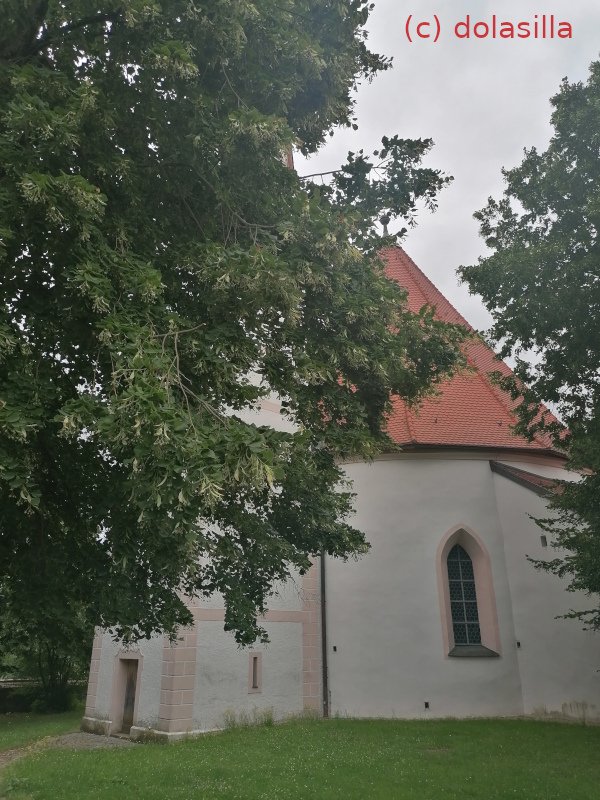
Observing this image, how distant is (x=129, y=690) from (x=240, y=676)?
266 cm

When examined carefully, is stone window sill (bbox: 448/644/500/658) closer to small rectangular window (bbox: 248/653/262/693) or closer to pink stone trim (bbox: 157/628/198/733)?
small rectangular window (bbox: 248/653/262/693)

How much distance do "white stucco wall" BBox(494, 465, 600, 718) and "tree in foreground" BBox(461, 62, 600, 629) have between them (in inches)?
111

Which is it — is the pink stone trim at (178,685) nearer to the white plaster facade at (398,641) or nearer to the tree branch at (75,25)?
the white plaster facade at (398,641)

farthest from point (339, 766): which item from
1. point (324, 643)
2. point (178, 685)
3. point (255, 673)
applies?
point (324, 643)

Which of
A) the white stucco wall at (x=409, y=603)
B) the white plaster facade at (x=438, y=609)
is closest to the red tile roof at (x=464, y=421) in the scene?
the white plaster facade at (x=438, y=609)

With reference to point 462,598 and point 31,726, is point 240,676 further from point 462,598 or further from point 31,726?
point 31,726

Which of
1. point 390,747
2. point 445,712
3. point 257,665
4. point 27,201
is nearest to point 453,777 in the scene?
point 390,747

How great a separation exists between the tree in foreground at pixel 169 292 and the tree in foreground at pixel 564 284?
2.48 m

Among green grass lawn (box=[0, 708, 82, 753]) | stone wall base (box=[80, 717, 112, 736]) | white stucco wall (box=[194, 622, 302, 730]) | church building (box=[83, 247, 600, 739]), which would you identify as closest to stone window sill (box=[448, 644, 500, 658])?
church building (box=[83, 247, 600, 739])

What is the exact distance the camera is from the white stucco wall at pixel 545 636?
11922 mm

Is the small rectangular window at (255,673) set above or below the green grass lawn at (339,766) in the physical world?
above

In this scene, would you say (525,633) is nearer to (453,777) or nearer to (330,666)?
(330,666)

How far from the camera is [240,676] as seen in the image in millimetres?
11945

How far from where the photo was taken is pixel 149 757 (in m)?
8.87
